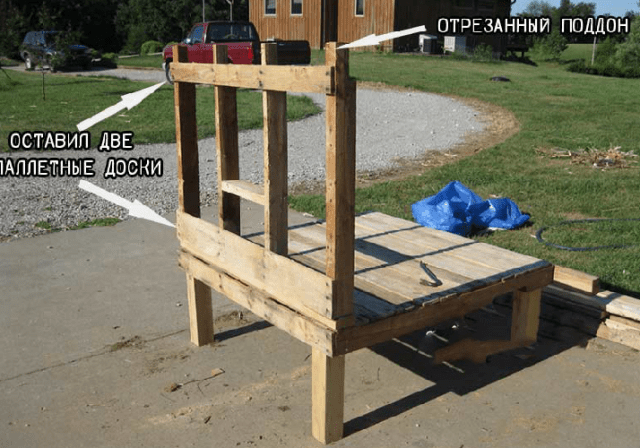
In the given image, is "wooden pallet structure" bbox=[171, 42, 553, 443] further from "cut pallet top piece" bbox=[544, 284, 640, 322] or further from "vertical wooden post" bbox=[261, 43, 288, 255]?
"cut pallet top piece" bbox=[544, 284, 640, 322]

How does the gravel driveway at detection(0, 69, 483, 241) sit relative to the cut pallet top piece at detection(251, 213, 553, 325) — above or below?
below

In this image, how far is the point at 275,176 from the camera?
12.5ft

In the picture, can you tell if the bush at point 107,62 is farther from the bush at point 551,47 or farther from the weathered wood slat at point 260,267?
the weathered wood slat at point 260,267


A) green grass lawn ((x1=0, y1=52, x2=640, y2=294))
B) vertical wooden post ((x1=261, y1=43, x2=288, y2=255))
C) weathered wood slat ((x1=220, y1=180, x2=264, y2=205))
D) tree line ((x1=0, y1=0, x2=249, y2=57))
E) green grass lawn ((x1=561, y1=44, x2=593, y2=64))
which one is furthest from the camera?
green grass lawn ((x1=561, y1=44, x2=593, y2=64))

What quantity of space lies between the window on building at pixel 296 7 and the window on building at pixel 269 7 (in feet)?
5.32

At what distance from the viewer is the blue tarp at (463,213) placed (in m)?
7.07

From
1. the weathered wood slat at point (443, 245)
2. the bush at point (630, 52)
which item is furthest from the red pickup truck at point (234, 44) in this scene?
the bush at point (630, 52)

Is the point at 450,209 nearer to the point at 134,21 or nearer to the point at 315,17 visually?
the point at 315,17

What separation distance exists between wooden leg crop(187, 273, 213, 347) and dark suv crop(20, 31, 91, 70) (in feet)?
57.1

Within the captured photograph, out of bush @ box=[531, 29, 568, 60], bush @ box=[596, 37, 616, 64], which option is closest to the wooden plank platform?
bush @ box=[596, 37, 616, 64]

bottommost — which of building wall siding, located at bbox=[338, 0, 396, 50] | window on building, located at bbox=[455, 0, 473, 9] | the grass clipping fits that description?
the grass clipping

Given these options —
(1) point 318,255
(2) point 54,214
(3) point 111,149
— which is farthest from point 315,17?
(1) point 318,255

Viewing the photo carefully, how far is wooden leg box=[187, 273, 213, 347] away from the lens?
15.9 ft

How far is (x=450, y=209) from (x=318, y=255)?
2.77m
